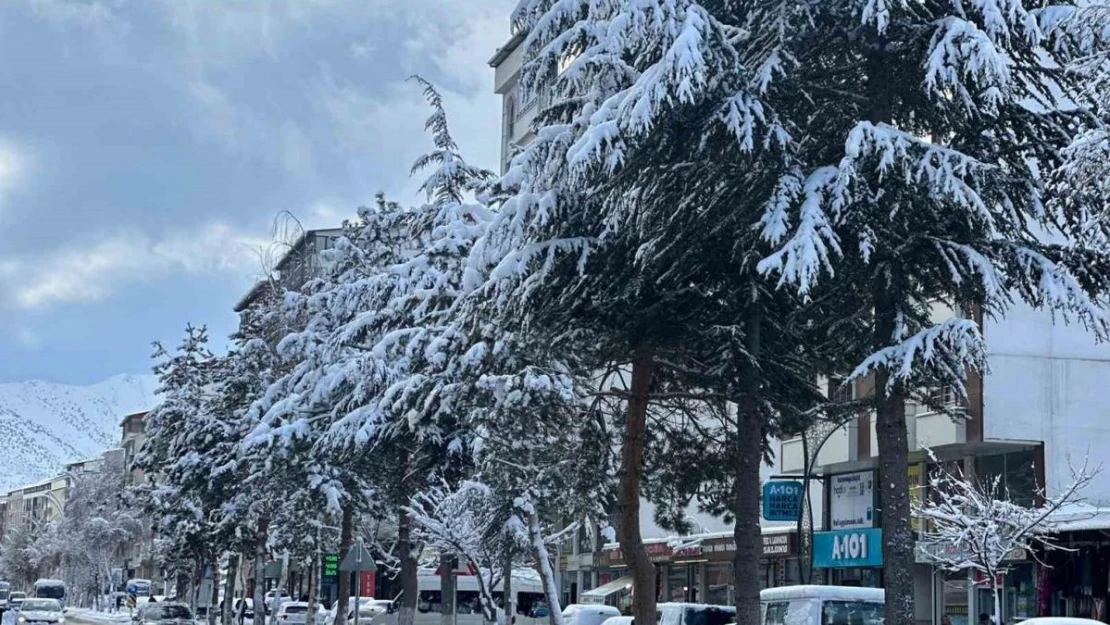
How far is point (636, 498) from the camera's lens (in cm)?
2175

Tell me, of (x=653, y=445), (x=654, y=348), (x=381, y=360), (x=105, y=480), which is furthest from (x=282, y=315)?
(x=105, y=480)

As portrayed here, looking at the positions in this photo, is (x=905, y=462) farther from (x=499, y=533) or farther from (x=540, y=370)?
(x=499, y=533)

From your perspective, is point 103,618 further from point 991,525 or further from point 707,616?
point 991,525

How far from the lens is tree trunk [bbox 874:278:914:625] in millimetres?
16531

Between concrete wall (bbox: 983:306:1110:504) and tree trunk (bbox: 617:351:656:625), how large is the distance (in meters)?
16.1

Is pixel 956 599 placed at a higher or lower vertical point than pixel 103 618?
higher

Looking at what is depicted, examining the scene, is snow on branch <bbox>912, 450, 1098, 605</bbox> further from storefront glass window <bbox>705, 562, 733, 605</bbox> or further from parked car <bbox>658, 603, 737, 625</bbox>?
storefront glass window <bbox>705, 562, 733, 605</bbox>

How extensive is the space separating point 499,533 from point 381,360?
4.26 m

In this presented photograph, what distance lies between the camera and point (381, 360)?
30.6 m

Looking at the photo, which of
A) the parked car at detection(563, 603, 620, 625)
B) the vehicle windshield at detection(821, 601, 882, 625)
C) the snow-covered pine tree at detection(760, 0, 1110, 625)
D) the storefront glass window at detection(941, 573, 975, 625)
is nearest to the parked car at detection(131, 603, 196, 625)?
the parked car at detection(563, 603, 620, 625)

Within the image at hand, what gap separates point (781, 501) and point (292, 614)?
32.4m

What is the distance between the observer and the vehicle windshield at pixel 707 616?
2809 cm

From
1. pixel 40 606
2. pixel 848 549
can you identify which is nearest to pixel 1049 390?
pixel 848 549

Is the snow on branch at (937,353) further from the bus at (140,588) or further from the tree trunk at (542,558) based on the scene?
the bus at (140,588)
